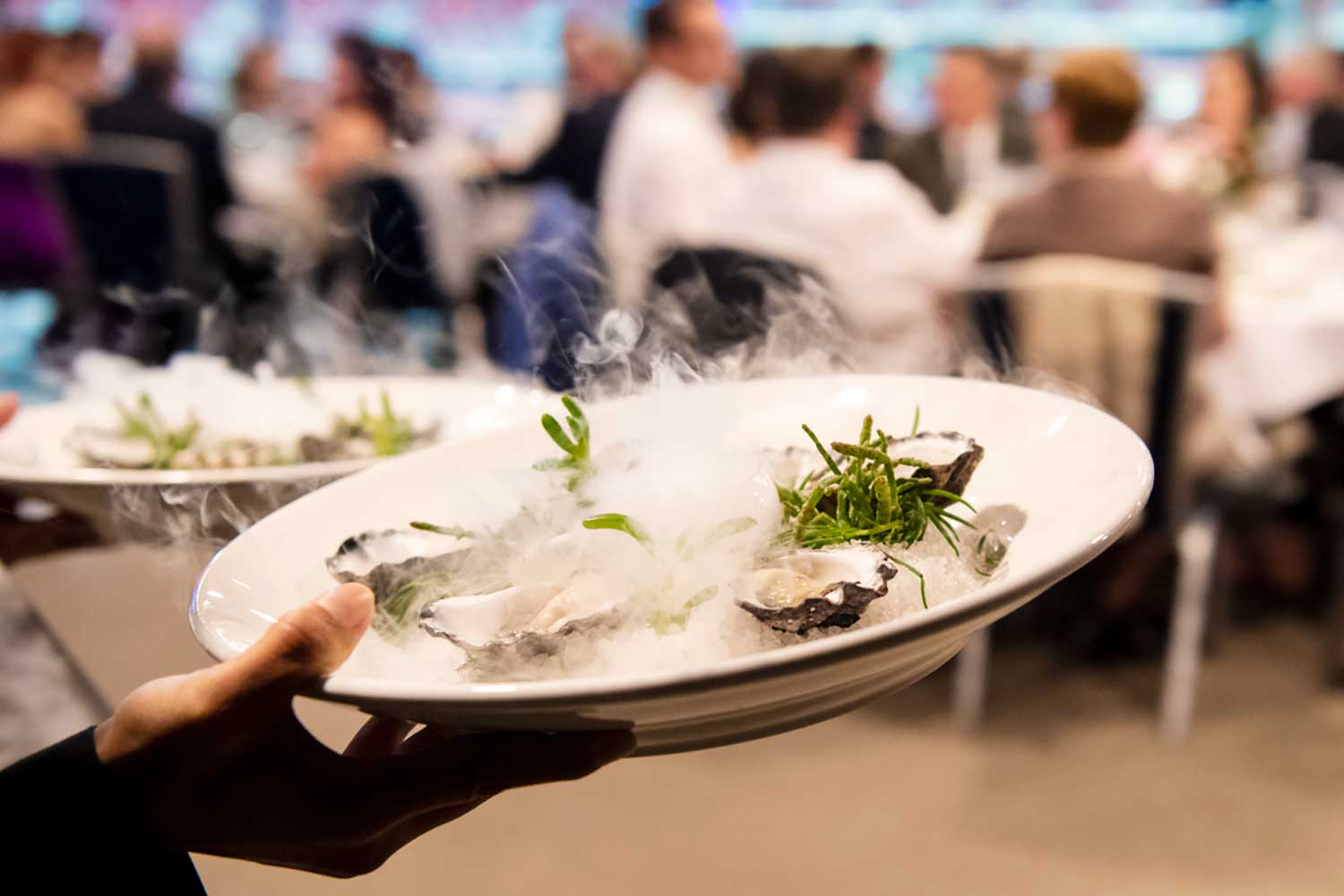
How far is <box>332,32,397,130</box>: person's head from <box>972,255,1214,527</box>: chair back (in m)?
1.92

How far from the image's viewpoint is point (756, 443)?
824 mm

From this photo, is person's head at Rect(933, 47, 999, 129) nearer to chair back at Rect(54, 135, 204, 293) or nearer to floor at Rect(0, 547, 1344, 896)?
floor at Rect(0, 547, 1344, 896)

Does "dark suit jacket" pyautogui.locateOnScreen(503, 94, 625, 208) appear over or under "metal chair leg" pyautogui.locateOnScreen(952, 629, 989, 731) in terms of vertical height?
over

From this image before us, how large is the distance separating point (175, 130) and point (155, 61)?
0.83ft

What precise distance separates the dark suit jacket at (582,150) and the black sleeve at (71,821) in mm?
3165

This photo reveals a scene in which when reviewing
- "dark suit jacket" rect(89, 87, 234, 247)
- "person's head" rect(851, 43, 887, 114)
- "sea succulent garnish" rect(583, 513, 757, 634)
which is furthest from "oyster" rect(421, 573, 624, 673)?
"dark suit jacket" rect(89, 87, 234, 247)

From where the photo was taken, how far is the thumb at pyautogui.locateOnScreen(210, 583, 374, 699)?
20.2 inches

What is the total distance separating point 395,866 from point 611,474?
80cm

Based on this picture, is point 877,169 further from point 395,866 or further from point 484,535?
point 484,535

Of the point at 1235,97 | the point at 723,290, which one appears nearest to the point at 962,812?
the point at 723,290

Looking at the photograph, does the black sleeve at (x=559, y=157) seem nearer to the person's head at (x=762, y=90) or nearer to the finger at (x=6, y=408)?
the person's head at (x=762, y=90)

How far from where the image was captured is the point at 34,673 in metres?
0.96

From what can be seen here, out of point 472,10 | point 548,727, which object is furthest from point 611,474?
point 472,10

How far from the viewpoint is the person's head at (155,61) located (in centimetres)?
415
